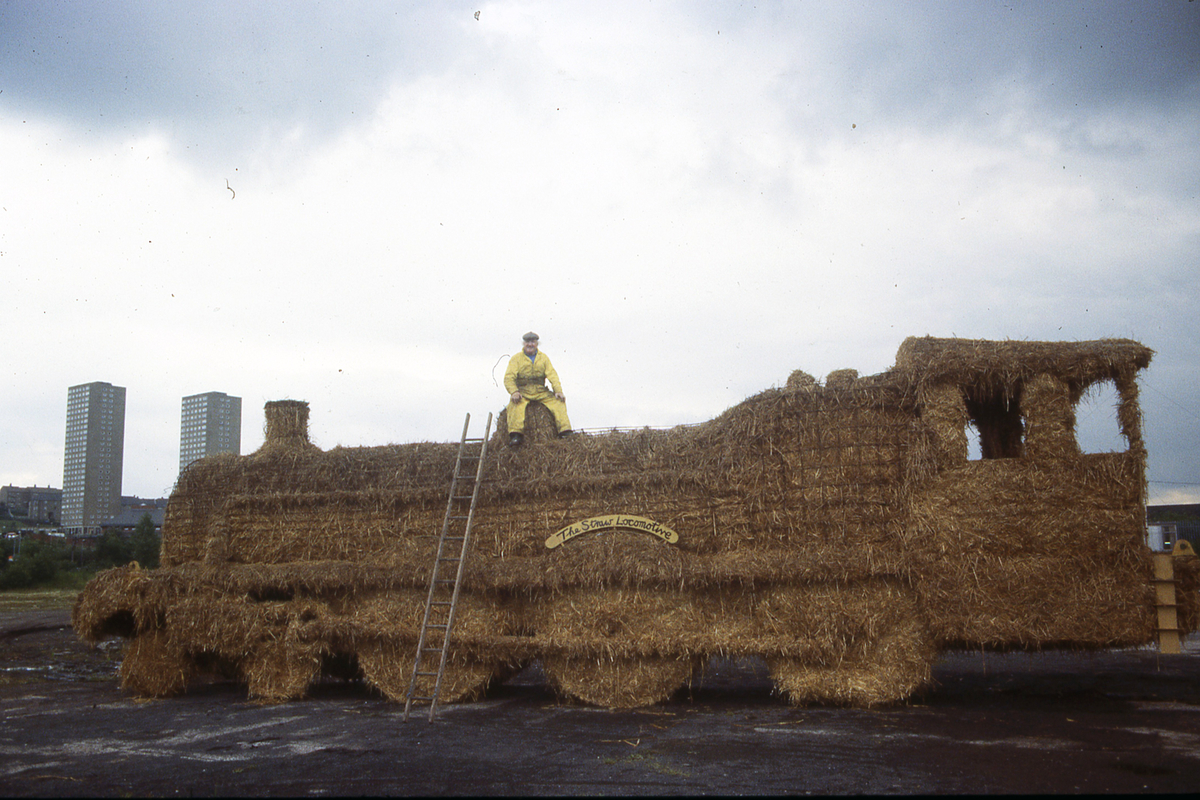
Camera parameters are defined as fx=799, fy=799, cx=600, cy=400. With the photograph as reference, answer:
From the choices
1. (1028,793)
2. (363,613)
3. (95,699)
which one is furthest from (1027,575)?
(95,699)

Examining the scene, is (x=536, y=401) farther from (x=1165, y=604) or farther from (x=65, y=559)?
(x=65, y=559)

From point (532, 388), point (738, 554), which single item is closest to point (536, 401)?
point (532, 388)

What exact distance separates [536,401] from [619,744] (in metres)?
5.32

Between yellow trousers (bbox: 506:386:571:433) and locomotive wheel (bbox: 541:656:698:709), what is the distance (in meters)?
3.35

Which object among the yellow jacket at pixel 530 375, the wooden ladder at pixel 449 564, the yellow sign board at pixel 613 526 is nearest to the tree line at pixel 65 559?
the wooden ladder at pixel 449 564

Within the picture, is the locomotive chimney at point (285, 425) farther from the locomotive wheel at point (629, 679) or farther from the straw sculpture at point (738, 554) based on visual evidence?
the locomotive wheel at point (629, 679)

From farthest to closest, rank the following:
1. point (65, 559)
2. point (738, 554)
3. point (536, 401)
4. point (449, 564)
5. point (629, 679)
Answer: point (65, 559), point (536, 401), point (449, 564), point (738, 554), point (629, 679)

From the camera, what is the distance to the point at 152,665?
1109 centimetres

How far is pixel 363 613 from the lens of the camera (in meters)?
10.5

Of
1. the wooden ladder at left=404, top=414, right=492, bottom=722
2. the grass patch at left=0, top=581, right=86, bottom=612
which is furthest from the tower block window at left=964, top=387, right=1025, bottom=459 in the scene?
the grass patch at left=0, top=581, right=86, bottom=612

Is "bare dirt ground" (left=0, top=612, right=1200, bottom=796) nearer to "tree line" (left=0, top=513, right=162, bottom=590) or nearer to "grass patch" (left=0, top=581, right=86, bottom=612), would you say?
"grass patch" (left=0, top=581, right=86, bottom=612)

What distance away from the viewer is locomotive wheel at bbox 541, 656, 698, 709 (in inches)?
374

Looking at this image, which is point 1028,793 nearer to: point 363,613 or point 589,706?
point 589,706

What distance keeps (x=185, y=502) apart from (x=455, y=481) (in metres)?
4.88
